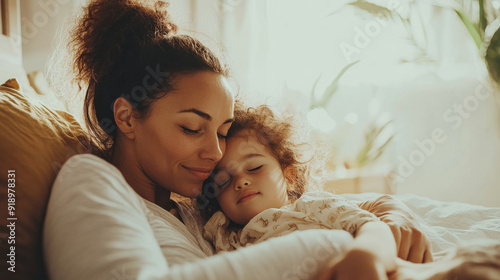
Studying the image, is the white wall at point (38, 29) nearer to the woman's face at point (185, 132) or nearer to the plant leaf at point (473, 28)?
the woman's face at point (185, 132)

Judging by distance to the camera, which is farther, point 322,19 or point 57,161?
point 322,19

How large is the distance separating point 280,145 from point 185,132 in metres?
0.41

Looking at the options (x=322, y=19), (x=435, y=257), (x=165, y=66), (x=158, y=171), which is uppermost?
(x=322, y=19)

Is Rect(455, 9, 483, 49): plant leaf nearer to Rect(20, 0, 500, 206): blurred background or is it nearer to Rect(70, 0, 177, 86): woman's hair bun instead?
Rect(20, 0, 500, 206): blurred background

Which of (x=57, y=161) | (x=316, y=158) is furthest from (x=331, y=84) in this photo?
(x=57, y=161)

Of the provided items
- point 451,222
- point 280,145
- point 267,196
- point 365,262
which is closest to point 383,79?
point 451,222

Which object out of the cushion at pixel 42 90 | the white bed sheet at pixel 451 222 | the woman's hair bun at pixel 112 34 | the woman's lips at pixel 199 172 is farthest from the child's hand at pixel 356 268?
the cushion at pixel 42 90

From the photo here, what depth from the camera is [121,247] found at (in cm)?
59

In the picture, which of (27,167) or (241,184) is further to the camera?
(241,184)

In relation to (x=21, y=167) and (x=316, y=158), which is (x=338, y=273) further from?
(x=316, y=158)

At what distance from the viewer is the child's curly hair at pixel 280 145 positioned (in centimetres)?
126

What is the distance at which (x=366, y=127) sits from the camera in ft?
11.2

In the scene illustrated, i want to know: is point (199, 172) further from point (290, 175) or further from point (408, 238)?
point (408, 238)

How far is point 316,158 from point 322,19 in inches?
80.3
